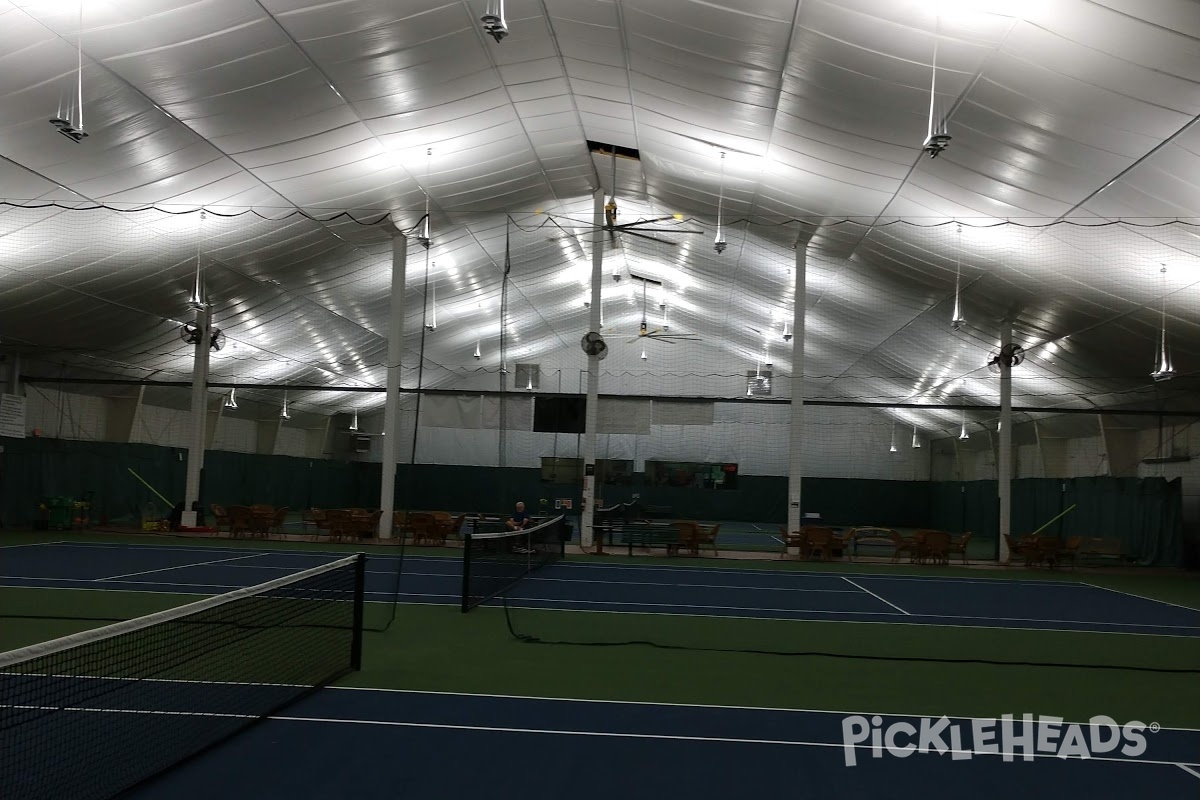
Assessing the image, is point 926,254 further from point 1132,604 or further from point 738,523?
point 738,523

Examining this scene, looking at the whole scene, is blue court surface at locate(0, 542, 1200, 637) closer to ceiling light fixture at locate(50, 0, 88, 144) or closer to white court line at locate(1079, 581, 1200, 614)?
white court line at locate(1079, 581, 1200, 614)

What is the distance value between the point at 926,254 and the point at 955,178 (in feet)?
12.9

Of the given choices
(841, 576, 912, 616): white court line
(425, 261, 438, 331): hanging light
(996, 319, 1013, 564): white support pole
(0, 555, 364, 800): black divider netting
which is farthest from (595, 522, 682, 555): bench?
(0, 555, 364, 800): black divider netting

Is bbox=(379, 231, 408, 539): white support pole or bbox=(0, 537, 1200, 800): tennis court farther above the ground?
bbox=(379, 231, 408, 539): white support pole

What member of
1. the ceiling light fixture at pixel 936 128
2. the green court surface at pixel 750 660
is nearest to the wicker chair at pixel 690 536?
the green court surface at pixel 750 660

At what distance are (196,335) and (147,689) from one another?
15360 mm

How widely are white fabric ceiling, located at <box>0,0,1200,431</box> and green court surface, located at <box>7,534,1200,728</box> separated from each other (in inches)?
226

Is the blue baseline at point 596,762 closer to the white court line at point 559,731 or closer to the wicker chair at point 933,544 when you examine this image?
the white court line at point 559,731

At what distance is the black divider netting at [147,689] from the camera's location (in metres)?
4.62

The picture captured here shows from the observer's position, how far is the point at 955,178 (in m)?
13.6

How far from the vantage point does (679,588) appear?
13.9 meters

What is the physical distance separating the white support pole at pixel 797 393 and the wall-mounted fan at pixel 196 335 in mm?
12783

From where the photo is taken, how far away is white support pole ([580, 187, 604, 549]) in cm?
2028

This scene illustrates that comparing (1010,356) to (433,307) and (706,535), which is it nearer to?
(706,535)
